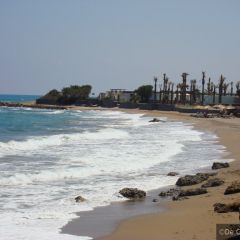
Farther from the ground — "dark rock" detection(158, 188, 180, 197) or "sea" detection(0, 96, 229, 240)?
"dark rock" detection(158, 188, 180, 197)

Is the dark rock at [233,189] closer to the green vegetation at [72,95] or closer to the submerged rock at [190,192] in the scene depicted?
the submerged rock at [190,192]

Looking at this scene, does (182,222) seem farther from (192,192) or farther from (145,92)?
(145,92)

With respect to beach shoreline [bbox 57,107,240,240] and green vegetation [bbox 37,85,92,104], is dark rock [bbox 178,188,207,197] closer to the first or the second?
beach shoreline [bbox 57,107,240,240]

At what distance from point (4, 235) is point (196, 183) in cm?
730

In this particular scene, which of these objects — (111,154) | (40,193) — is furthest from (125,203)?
(111,154)

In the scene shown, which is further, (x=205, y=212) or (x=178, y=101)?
(x=178, y=101)

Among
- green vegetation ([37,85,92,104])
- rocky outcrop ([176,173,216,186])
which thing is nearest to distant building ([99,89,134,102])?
green vegetation ([37,85,92,104])

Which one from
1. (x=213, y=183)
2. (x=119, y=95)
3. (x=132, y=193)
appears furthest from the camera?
(x=119, y=95)

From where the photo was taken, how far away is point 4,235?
995 cm

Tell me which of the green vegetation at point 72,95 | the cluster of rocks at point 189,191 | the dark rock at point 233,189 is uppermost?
the green vegetation at point 72,95

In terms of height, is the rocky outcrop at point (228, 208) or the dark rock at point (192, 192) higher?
the rocky outcrop at point (228, 208)

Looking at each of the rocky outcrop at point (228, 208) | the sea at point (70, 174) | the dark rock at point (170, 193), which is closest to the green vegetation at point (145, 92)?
the sea at point (70, 174)

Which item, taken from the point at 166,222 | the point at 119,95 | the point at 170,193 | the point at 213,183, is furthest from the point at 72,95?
the point at 166,222

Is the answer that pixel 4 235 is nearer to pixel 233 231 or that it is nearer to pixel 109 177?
pixel 233 231
